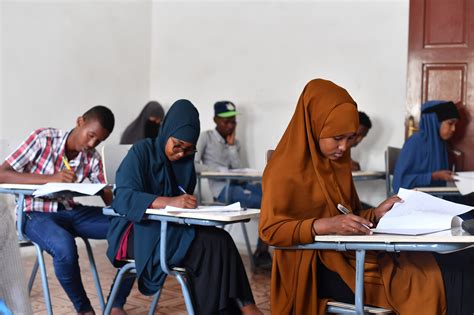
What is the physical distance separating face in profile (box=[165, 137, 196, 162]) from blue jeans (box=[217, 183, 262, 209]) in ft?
6.86

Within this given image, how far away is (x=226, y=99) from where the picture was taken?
6031 millimetres

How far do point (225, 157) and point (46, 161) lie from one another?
7.50 ft

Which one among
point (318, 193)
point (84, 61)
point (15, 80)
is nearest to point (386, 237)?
point (318, 193)

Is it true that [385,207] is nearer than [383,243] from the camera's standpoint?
No

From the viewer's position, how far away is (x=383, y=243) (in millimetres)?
1942

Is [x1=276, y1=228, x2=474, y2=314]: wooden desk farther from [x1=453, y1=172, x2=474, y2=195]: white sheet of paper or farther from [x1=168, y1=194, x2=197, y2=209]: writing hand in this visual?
[x1=453, y1=172, x2=474, y2=195]: white sheet of paper

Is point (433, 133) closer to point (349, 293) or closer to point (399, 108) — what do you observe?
point (399, 108)

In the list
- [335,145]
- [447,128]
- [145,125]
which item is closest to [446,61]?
[447,128]

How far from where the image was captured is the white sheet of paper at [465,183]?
11.9ft

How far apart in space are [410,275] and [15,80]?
3.72 metres

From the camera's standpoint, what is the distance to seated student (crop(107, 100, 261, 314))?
2637 millimetres

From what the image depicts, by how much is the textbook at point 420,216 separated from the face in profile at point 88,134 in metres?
1.71

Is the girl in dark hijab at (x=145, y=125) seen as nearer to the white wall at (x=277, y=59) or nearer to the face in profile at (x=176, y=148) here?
the white wall at (x=277, y=59)

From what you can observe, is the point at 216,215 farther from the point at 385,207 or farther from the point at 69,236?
the point at 69,236
